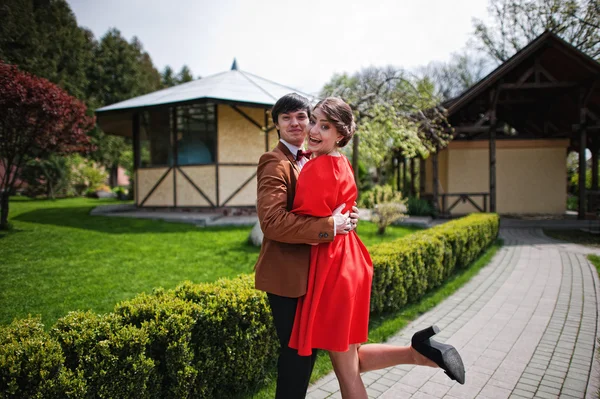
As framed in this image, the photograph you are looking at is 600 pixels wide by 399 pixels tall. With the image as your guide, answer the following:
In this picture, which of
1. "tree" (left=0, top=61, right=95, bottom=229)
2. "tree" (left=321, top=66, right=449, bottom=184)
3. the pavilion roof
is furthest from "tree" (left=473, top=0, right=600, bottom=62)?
"tree" (left=0, top=61, right=95, bottom=229)

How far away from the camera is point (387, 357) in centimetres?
209

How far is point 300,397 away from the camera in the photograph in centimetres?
194

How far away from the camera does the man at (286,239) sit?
5.85ft

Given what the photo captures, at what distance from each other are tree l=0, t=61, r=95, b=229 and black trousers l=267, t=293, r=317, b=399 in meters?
3.05

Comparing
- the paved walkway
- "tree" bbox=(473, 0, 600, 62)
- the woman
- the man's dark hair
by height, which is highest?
"tree" bbox=(473, 0, 600, 62)

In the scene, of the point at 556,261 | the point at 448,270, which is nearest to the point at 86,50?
the point at 448,270

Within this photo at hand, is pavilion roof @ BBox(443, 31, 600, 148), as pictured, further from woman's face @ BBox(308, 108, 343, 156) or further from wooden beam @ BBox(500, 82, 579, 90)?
woman's face @ BBox(308, 108, 343, 156)

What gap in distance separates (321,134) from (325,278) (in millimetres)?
754

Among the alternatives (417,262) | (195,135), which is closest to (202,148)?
(195,135)

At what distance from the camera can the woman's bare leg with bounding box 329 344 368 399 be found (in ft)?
6.48

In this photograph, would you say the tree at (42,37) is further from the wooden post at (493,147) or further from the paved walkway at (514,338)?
the wooden post at (493,147)

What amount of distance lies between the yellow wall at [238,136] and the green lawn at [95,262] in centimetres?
405

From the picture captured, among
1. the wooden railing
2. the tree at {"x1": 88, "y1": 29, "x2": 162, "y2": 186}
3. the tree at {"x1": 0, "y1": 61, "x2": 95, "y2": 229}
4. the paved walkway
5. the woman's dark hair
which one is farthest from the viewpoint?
the wooden railing

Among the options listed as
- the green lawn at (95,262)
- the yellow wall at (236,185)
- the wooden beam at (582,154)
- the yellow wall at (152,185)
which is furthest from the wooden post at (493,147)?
the yellow wall at (152,185)
